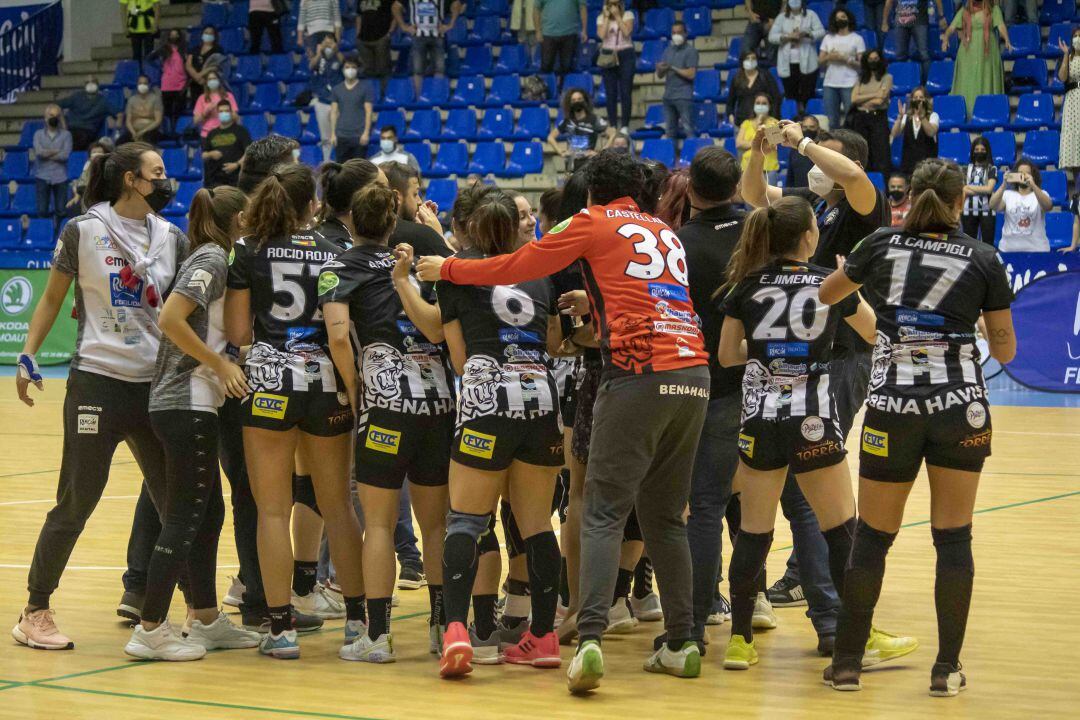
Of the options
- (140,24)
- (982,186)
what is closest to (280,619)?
(982,186)

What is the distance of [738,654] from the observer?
5.36 m

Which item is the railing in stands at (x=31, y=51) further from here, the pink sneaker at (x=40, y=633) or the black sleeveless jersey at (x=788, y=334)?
the black sleeveless jersey at (x=788, y=334)

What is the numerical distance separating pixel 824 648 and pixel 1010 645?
80 centimetres

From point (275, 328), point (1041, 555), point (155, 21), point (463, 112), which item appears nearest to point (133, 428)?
point (275, 328)

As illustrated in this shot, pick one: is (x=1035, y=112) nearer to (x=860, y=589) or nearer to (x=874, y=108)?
(x=874, y=108)

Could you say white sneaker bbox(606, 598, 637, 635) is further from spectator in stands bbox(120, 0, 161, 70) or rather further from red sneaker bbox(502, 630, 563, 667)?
spectator in stands bbox(120, 0, 161, 70)

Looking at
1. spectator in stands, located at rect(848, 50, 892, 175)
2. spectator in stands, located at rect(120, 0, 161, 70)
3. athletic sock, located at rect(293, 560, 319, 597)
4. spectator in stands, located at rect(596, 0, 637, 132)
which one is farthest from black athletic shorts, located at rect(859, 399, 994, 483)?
spectator in stands, located at rect(120, 0, 161, 70)

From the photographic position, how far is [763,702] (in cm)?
484

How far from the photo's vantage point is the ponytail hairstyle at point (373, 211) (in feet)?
18.0

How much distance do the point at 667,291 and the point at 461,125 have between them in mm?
16207

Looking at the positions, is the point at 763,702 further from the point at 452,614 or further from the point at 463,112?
the point at 463,112

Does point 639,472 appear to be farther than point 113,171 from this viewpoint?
No

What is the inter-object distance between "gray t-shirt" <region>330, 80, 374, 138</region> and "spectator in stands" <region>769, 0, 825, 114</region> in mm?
5874

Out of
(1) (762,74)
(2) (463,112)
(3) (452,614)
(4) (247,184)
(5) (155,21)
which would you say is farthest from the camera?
(5) (155,21)
